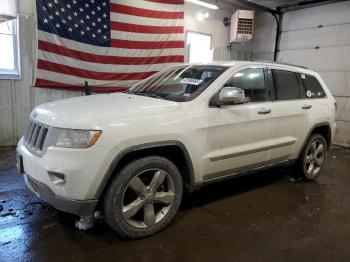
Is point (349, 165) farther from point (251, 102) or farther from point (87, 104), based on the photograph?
point (87, 104)

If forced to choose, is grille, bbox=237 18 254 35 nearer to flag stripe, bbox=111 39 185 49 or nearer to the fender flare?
flag stripe, bbox=111 39 185 49

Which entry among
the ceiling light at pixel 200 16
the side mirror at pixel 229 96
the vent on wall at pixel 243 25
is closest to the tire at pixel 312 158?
the side mirror at pixel 229 96

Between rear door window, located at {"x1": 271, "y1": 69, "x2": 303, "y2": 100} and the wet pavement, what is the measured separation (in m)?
1.30

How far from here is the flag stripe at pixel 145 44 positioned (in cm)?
664

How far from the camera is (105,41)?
6.44m

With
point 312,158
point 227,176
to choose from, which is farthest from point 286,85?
point 227,176

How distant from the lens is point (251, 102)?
3.43 meters

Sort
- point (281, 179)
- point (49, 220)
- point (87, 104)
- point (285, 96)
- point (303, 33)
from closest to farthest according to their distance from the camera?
1. point (87, 104)
2. point (49, 220)
3. point (285, 96)
4. point (281, 179)
5. point (303, 33)

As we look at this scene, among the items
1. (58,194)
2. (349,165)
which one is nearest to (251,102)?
(58,194)

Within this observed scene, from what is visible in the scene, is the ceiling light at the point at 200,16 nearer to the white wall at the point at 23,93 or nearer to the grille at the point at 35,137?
the white wall at the point at 23,93

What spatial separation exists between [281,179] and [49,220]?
3331mm

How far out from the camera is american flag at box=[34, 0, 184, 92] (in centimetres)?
580

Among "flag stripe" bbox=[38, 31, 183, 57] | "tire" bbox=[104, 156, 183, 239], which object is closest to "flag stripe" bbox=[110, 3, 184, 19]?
"flag stripe" bbox=[38, 31, 183, 57]

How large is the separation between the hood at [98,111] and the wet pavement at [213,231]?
1069 millimetres
